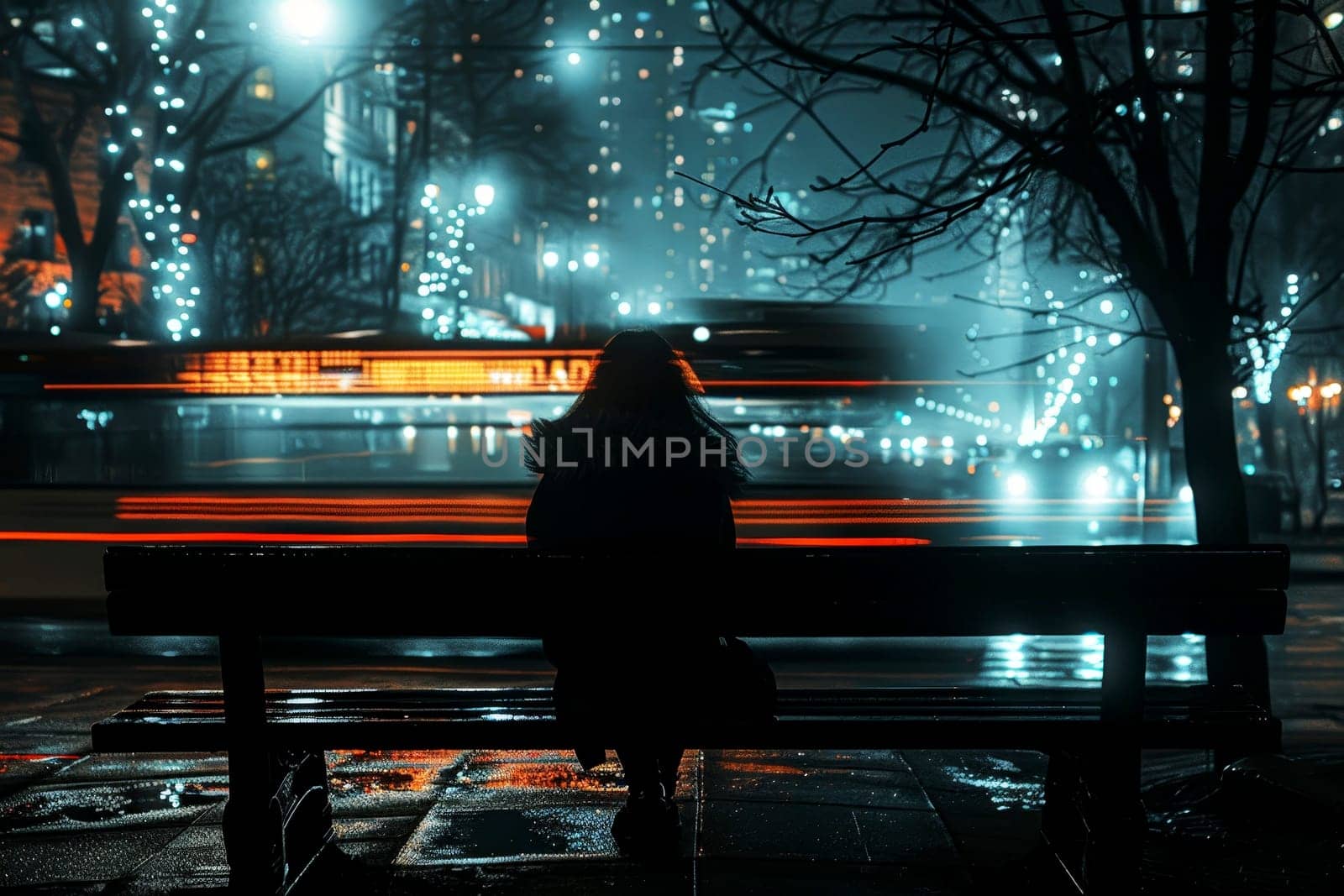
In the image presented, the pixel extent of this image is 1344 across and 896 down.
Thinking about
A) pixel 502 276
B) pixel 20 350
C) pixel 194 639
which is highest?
pixel 502 276

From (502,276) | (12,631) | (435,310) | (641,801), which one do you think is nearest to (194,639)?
(12,631)

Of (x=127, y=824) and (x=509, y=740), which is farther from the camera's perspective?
(x=127, y=824)

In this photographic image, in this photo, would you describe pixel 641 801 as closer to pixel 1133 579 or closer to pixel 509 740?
pixel 509 740

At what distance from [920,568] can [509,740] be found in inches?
56.4

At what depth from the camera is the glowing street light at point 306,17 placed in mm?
27719

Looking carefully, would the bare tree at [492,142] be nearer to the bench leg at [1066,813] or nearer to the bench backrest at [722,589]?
the bench backrest at [722,589]

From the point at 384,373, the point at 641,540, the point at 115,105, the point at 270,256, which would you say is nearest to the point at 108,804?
the point at 641,540

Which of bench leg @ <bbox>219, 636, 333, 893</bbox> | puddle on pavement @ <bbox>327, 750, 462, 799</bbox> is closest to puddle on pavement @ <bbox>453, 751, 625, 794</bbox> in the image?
puddle on pavement @ <bbox>327, 750, 462, 799</bbox>

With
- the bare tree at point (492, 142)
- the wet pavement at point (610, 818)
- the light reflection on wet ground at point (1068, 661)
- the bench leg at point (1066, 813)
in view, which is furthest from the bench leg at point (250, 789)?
the bare tree at point (492, 142)

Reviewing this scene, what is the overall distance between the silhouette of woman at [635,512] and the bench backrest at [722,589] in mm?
173

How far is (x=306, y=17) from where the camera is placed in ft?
96.8

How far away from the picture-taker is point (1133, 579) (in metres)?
3.98

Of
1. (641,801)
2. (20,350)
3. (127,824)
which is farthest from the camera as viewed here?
(20,350)

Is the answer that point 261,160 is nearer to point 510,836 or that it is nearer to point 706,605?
point 510,836
